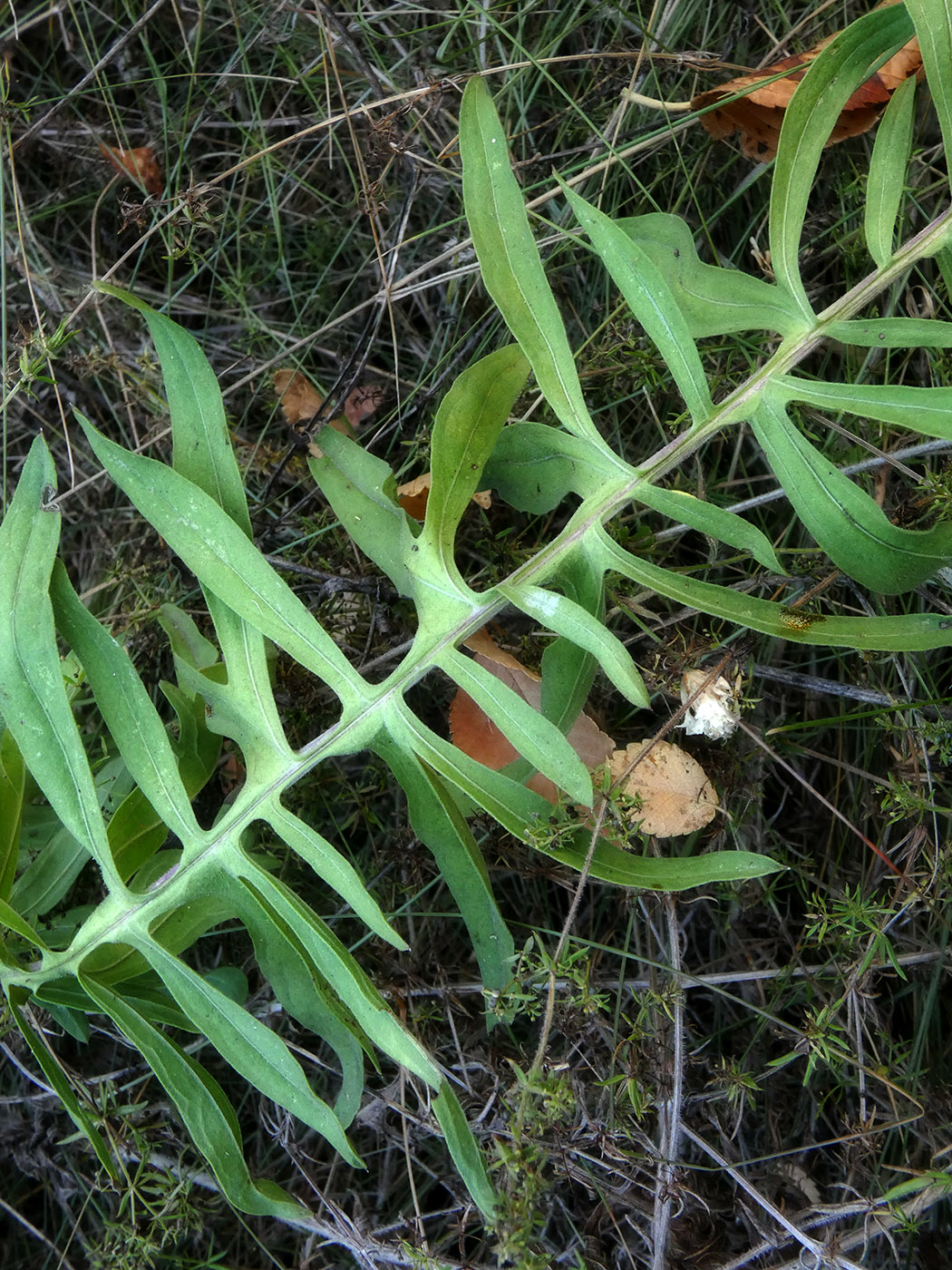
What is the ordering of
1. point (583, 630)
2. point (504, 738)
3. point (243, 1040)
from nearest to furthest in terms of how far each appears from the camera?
point (583, 630)
point (243, 1040)
point (504, 738)

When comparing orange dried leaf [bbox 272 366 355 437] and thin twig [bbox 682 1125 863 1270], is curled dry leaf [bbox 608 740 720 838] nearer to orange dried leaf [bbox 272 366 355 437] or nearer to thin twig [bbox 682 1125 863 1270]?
thin twig [bbox 682 1125 863 1270]

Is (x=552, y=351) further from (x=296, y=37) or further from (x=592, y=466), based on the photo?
(x=296, y=37)

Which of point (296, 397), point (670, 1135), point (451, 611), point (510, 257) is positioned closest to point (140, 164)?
point (296, 397)

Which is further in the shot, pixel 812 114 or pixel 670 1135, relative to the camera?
pixel 670 1135

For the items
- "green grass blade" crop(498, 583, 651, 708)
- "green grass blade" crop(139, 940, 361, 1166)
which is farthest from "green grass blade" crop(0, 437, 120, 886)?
"green grass blade" crop(498, 583, 651, 708)

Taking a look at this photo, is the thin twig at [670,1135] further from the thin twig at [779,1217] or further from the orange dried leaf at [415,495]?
the orange dried leaf at [415,495]

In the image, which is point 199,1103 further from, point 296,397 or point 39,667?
point 296,397
